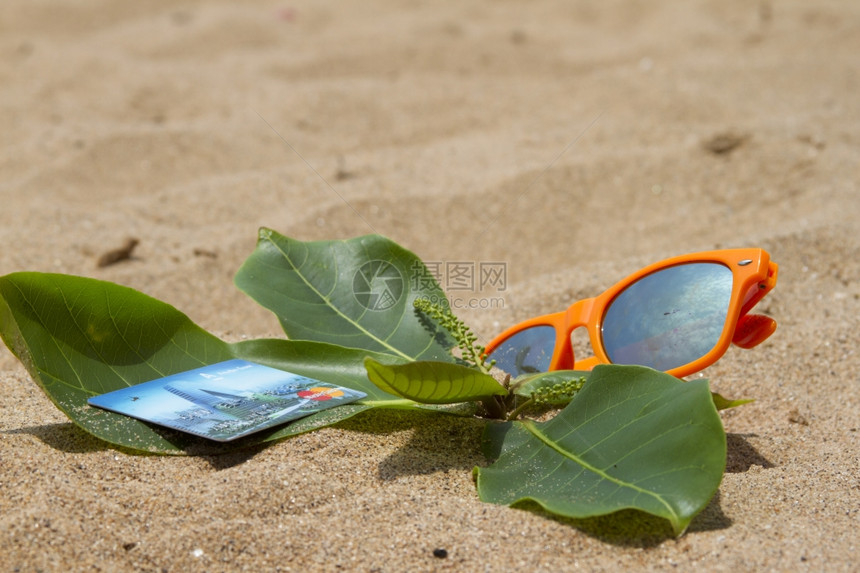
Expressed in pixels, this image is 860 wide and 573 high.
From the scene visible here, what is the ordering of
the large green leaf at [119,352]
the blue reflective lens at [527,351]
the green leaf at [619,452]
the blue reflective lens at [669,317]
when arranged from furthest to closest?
1. the blue reflective lens at [527,351]
2. the blue reflective lens at [669,317]
3. the large green leaf at [119,352]
4. the green leaf at [619,452]

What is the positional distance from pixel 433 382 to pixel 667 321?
0.45 m

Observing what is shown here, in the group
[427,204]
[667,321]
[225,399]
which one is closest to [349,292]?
[225,399]

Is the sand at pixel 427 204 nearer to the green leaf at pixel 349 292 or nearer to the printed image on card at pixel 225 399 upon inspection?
the printed image on card at pixel 225 399

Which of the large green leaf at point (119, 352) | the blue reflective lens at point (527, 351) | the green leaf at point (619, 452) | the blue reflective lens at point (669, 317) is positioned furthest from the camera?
the blue reflective lens at point (527, 351)

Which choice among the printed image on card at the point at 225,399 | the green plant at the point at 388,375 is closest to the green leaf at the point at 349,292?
the green plant at the point at 388,375

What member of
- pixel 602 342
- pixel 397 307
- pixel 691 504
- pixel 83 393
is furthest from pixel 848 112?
pixel 83 393

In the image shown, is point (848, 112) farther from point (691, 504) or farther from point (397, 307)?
point (691, 504)

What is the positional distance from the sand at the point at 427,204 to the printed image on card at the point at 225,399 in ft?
0.15

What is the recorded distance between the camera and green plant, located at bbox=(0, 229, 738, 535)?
97 cm

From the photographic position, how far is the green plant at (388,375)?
0.97 m

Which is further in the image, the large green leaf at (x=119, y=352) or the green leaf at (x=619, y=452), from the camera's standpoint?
the large green leaf at (x=119, y=352)

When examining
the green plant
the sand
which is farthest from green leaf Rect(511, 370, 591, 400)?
the sand

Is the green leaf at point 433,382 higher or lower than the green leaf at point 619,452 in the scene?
higher

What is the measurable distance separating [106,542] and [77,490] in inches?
4.2
